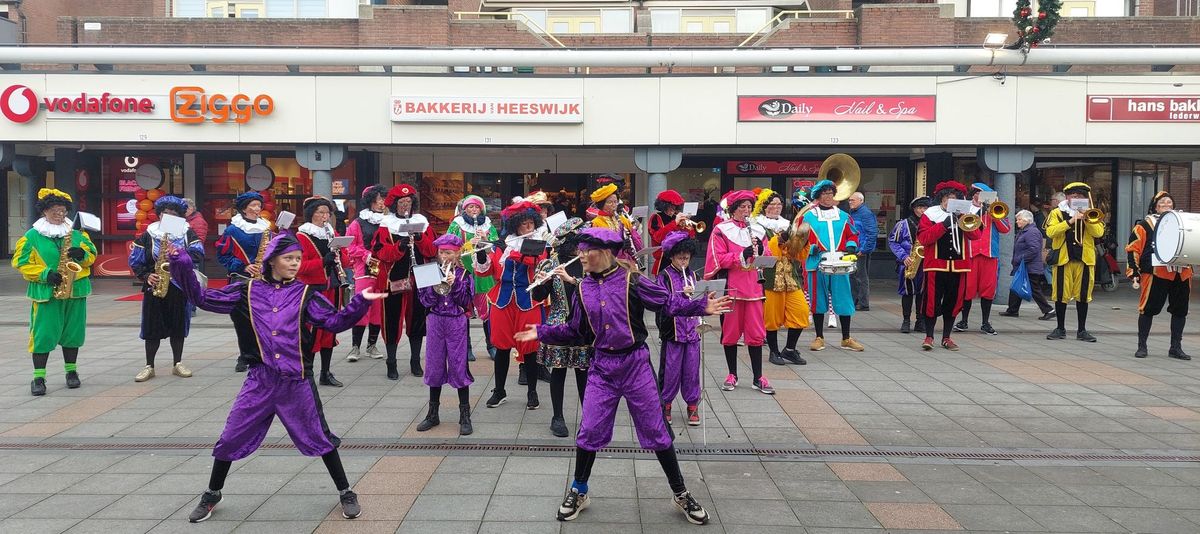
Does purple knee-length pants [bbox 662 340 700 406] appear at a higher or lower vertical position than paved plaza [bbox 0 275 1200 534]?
higher

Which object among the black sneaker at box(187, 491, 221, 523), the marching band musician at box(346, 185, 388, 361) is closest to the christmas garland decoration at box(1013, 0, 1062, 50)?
the marching band musician at box(346, 185, 388, 361)

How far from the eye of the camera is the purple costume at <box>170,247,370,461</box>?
438 cm

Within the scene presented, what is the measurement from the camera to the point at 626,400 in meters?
4.43

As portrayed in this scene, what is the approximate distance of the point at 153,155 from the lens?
19.6 meters

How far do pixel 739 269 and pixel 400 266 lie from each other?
10.9 ft

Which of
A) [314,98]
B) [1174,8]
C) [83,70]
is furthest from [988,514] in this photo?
[1174,8]

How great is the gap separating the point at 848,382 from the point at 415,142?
10.1m

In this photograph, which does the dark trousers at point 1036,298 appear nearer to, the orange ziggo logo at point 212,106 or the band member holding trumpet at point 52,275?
the band member holding trumpet at point 52,275

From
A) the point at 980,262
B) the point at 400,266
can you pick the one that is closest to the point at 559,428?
the point at 400,266

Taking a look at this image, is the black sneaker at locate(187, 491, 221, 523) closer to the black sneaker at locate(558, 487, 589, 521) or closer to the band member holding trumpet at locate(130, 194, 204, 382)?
the black sneaker at locate(558, 487, 589, 521)

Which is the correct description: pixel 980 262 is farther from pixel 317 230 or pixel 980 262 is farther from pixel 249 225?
pixel 249 225

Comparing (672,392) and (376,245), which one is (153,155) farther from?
(672,392)

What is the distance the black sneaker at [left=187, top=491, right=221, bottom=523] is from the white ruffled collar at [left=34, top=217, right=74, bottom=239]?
14.5 feet

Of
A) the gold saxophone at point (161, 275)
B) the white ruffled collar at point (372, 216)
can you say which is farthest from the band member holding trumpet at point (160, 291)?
the white ruffled collar at point (372, 216)
